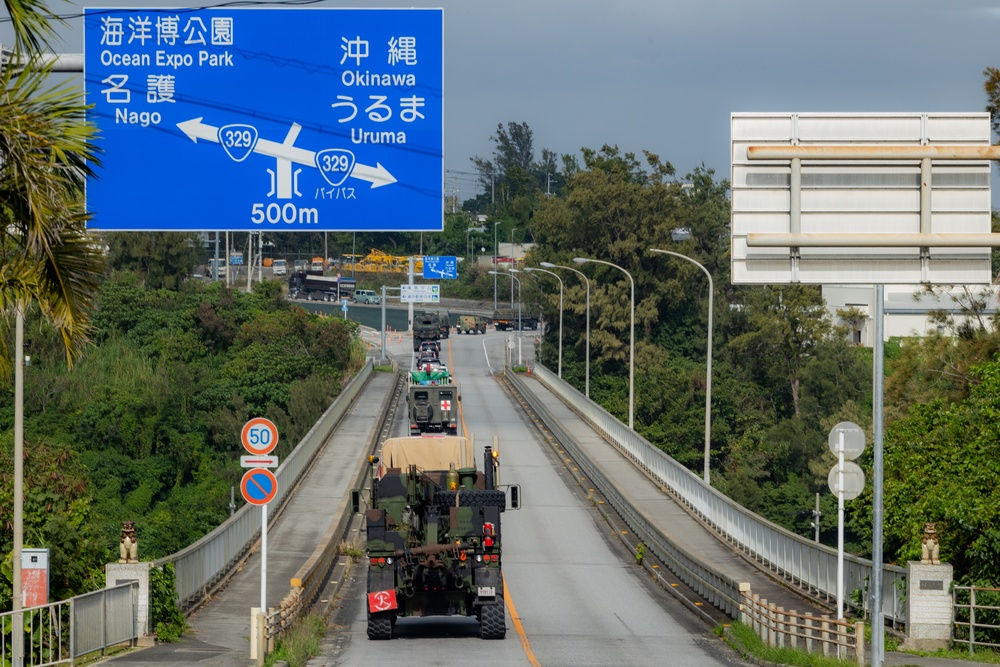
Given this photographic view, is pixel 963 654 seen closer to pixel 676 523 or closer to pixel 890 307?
pixel 676 523

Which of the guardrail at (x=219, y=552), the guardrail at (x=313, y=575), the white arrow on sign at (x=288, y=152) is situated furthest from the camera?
the guardrail at (x=219, y=552)

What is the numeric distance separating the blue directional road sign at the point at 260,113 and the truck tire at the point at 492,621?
6.57 metres

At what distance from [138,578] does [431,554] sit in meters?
4.48

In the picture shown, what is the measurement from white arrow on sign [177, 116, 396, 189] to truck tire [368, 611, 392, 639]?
23.2ft

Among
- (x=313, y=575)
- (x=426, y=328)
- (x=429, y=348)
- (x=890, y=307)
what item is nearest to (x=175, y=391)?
(x=429, y=348)

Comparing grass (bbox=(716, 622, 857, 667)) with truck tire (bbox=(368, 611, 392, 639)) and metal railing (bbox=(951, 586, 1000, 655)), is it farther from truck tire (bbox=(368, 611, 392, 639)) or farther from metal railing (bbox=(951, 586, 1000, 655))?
truck tire (bbox=(368, 611, 392, 639))

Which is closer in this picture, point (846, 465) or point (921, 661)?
point (846, 465)

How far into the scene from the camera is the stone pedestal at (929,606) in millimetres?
20109

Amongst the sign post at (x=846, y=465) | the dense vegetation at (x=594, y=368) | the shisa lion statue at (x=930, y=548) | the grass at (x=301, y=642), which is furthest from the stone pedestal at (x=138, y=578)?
the dense vegetation at (x=594, y=368)

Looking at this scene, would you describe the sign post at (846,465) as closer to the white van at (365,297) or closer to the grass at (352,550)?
the grass at (352,550)

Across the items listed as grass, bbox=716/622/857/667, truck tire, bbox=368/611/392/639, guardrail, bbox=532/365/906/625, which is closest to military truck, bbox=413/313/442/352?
guardrail, bbox=532/365/906/625

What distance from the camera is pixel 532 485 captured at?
46.3 m

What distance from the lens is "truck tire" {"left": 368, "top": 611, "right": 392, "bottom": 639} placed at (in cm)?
2123

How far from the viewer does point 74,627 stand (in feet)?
53.7
